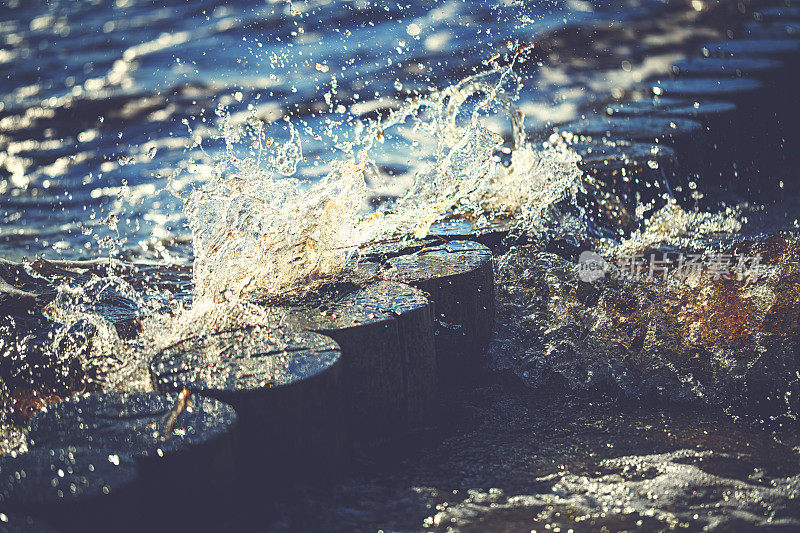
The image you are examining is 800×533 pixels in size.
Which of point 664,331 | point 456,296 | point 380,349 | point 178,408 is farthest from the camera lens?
point 664,331

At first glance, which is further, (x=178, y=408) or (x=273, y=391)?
(x=273, y=391)

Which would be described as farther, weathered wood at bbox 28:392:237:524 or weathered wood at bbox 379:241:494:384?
weathered wood at bbox 379:241:494:384

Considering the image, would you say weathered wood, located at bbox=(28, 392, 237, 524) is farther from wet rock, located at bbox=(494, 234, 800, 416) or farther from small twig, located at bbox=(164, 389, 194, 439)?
wet rock, located at bbox=(494, 234, 800, 416)

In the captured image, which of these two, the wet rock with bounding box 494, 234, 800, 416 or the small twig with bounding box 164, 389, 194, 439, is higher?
the small twig with bounding box 164, 389, 194, 439

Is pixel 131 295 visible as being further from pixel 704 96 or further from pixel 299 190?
pixel 704 96

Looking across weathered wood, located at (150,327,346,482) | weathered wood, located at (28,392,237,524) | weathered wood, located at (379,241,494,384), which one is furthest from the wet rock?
weathered wood, located at (28,392,237,524)

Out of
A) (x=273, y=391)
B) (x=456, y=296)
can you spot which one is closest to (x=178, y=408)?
(x=273, y=391)

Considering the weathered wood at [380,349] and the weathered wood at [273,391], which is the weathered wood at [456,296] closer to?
the weathered wood at [380,349]

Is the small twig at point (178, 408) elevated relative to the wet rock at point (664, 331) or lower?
elevated

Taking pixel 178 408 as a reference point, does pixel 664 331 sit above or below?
below

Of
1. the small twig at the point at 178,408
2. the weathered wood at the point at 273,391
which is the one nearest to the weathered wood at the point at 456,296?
the weathered wood at the point at 273,391

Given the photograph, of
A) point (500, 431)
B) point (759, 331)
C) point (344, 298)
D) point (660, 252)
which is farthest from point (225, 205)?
point (660, 252)

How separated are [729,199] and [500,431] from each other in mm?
5261

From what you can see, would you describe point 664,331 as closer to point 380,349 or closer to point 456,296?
point 456,296
